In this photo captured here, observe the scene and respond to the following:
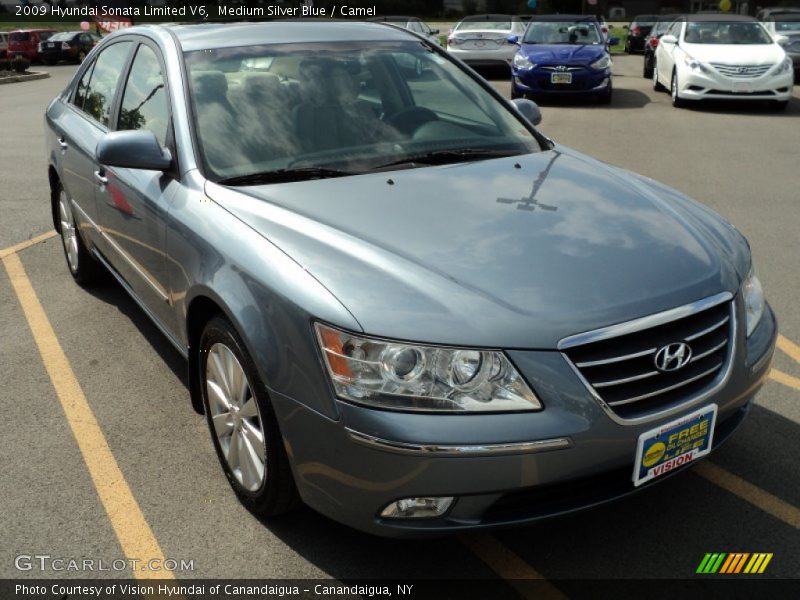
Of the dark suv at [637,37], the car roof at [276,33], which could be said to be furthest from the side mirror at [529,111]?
the dark suv at [637,37]

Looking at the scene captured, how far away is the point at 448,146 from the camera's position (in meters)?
3.89

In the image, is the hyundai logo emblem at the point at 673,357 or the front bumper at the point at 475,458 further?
the hyundai logo emblem at the point at 673,357

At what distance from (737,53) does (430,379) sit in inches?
505

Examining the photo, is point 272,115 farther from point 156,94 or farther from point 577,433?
point 577,433

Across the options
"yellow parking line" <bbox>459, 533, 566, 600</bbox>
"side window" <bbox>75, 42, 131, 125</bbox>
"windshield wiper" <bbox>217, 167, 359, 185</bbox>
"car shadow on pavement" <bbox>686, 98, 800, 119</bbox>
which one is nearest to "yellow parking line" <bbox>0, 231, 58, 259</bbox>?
"side window" <bbox>75, 42, 131, 125</bbox>

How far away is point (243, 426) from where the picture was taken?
10.1 ft

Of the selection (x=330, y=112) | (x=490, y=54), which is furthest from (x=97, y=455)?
(x=490, y=54)

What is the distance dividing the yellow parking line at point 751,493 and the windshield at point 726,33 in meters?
12.4

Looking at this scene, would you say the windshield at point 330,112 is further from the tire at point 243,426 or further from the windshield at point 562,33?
the windshield at point 562,33

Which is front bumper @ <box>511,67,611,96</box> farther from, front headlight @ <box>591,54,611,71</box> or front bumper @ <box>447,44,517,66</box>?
front bumper @ <box>447,44,517,66</box>

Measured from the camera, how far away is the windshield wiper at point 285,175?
3408mm

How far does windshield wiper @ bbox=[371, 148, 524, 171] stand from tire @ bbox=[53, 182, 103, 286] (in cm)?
270

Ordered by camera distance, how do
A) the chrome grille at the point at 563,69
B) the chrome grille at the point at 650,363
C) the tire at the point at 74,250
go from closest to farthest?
the chrome grille at the point at 650,363 → the tire at the point at 74,250 → the chrome grille at the point at 563,69

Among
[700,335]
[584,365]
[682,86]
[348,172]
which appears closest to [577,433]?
[584,365]
